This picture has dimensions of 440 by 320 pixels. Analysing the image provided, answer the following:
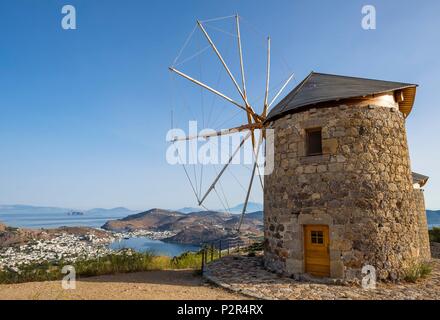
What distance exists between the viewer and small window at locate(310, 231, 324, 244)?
7.75 metres

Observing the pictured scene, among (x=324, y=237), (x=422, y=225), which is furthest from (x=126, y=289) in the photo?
(x=422, y=225)

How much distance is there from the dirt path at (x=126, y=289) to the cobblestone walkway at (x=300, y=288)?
492mm

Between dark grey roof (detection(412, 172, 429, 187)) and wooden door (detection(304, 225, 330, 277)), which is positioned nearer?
wooden door (detection(304, 225, 330, 277))

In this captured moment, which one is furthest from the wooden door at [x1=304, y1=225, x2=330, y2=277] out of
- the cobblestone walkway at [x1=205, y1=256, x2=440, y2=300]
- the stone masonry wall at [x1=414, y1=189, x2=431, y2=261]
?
the stone masonry wall at [x1=414, y1=189, x2=431, y2=261]

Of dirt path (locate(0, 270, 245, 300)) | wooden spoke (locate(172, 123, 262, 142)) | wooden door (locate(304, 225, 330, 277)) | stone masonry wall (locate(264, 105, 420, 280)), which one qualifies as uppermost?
wooden spoke (locate(172, 123, 262, 142))

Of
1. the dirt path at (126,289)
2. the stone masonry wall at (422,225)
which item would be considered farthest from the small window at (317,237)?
the stone masonry wall at (422,225)

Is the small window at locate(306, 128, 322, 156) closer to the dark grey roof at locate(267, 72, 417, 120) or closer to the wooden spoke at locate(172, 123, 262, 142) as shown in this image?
the dark grey roof at locate(267, 72, 417, 120)

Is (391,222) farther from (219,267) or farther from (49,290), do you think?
(49,290)

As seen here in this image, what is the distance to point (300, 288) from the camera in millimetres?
6801

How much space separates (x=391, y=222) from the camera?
24.6 feet

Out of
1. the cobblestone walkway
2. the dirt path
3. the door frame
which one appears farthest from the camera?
the door frame

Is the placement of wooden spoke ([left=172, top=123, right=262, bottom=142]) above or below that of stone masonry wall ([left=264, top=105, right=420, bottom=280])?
→ above

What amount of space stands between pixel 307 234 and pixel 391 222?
2.22 meters
